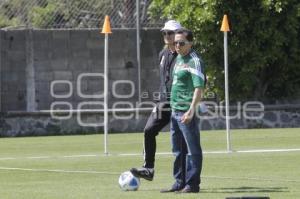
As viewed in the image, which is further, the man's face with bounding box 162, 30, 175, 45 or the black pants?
the black pants

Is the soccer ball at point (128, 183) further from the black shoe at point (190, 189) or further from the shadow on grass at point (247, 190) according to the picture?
the shadow on grass at point (247, 190)

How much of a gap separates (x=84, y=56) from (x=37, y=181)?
12.5m

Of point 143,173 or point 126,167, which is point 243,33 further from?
point 143,173

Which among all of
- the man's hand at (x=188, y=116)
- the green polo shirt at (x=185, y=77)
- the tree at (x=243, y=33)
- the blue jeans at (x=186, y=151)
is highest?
the tree at (x=243, y=33)

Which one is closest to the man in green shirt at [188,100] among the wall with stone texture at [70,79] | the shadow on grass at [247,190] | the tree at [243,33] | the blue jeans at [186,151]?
the blue jeans at [186,151]

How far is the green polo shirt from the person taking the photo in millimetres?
11992

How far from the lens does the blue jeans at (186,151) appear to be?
1201 centimetres

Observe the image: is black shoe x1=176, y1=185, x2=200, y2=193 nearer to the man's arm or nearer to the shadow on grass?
the shadow on grass

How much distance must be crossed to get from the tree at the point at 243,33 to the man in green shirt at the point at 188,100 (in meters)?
13.3

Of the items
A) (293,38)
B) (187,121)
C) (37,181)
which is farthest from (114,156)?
(293,38)

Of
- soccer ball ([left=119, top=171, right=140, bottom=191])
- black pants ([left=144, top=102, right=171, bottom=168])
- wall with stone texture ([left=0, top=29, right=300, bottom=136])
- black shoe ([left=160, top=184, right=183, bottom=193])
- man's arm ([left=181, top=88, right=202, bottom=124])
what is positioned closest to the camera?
man's arm ([left=181, top=88, right=202, bottom=124])

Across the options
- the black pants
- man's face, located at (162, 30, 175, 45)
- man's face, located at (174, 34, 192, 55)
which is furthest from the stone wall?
man's face, located at (174, 34, 192, 55)

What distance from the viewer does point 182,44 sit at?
1202cm

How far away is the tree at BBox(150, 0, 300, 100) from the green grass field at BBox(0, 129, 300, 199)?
2.70 meters
